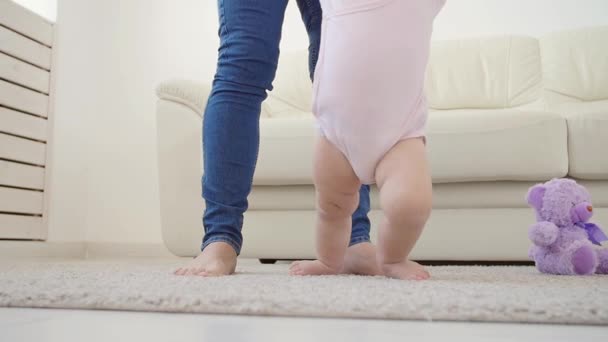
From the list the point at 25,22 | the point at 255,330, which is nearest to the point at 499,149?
the point at 255,330

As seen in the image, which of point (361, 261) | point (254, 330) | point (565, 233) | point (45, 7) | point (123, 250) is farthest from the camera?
point (123, 250)

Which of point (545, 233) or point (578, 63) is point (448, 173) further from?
point (578, 63)

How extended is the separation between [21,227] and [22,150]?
31 centimetres

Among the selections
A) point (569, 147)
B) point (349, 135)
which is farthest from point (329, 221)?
point (569, 147)

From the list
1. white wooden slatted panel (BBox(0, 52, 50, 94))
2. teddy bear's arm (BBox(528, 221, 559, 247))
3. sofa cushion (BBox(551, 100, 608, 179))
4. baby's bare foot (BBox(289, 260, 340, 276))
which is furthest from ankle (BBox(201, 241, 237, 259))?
white wooden slatted panel (BBox(0, 52, 50, 94))

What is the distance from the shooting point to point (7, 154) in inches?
94.3

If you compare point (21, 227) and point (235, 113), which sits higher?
point (235, 113)

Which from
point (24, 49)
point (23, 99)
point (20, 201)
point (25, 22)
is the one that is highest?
point (25, 22)

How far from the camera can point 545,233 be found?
1.22m

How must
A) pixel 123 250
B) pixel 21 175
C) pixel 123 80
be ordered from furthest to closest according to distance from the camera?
pixel 123 80, pixel 123 250, pixel 21 175

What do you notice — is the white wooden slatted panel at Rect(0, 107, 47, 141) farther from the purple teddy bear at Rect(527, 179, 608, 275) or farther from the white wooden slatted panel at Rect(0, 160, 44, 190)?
the purple teddy bear at Rect(527, 179, 608, 275)

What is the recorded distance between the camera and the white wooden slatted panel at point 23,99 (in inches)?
93.9

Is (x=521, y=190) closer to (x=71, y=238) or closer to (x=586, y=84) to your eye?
(x=586, y=84)

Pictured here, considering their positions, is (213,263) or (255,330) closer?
(255,330)
